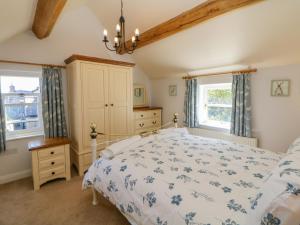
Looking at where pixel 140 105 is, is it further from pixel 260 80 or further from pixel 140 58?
pixel 260 80

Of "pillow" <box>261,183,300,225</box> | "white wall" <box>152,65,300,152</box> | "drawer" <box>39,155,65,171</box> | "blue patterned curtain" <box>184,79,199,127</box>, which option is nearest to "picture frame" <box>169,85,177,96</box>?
"blue patterned curtain" <box>184,79,199,127</box>

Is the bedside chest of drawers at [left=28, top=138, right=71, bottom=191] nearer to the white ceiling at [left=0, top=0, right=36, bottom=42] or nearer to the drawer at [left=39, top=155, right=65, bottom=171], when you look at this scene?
the drawer at [left=39, top=155, right=65, bottom=171]

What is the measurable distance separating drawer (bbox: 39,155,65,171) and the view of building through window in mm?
827

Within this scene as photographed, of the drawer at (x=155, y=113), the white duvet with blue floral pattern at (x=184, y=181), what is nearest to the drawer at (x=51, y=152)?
the white duvet with blue floral pattern at (x=184, y=181)

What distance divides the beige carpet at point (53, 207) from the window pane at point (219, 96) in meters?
2.92

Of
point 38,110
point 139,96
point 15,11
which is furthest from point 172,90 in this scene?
point 15,11

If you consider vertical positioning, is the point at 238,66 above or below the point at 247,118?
above

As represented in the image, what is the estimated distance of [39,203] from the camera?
227cm

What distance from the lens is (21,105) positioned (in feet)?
9.93

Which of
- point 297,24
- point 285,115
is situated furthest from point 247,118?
point 297,24

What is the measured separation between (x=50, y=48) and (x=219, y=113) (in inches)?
142

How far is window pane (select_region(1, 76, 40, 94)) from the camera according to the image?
2848 millimetres

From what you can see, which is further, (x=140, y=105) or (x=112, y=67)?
(x=140, y=105)

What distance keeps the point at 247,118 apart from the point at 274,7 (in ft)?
5.82
